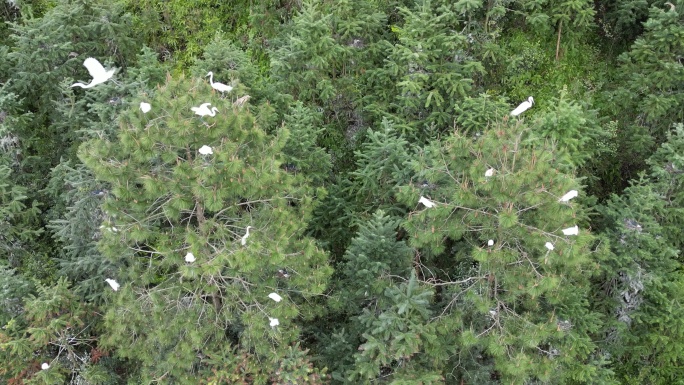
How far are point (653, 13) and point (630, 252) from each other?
4.19 m

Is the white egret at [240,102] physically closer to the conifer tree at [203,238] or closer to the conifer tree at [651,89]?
the conifer tree at [203,238]

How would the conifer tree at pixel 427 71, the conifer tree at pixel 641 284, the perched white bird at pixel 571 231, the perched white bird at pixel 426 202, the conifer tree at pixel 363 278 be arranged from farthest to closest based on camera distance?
the conifer tree at pixel 427 71, the conifer tree at pixel 641 284, the conifer tree at pixel 363 278, the perched white bird at pixel 426 202, the perched white bird at pixel 571 231

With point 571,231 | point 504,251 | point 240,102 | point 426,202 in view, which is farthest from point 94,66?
point 571,231

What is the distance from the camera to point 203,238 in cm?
626

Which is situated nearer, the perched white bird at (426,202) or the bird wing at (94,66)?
the bird wing at (94,66)

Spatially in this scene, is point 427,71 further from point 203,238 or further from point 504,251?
point 203,238

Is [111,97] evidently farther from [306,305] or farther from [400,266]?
[400,266]

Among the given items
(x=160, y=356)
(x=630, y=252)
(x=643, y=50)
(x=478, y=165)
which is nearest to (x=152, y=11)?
(x=160, y=356)

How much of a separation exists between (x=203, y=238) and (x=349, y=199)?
429 centimetres

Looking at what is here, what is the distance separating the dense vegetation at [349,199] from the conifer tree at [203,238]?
0.04 m

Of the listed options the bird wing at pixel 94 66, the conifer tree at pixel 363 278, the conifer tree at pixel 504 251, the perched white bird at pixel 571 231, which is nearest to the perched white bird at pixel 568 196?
the conifer tree at pixel 504 251

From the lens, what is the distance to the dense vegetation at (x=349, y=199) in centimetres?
641

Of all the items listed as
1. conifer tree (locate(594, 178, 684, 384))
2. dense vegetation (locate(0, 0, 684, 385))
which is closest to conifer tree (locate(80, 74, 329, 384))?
dense vegetation (locate(0, 0, 684, 385))

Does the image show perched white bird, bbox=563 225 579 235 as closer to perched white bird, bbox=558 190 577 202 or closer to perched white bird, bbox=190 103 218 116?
perched white bird, bbox=558 190 577 202
